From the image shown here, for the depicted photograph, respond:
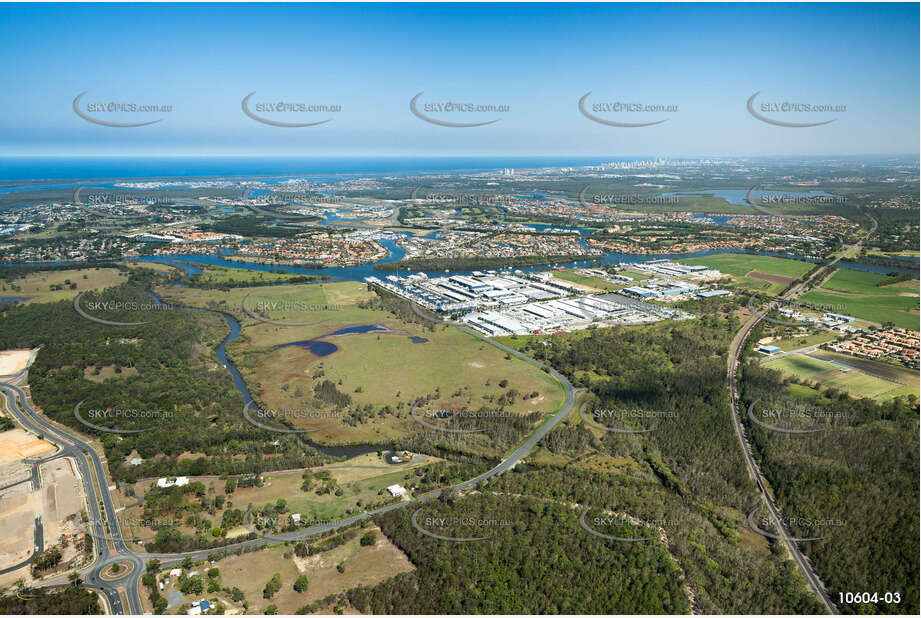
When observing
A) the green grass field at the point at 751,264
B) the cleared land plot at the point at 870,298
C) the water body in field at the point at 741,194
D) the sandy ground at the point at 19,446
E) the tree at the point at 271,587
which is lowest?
the tree at the point at 271,587

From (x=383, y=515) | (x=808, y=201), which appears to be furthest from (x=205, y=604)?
(x=808, y=201)

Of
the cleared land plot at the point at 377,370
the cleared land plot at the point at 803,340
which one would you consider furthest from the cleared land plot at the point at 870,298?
the cleared land plot at the point at 377,370

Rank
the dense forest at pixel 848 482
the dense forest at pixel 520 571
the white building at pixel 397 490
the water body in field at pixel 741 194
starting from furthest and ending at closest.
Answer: the water body in field at pixel 741 194, the white building at pixel 397 490, the dense forest at pixel 848 482, the dense forest at pixel 520 571

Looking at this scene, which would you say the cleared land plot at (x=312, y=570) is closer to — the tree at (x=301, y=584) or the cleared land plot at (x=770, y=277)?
the tree at (x=301, y=584)

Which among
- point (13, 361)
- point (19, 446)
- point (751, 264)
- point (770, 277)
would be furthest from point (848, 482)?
point (751, 264)

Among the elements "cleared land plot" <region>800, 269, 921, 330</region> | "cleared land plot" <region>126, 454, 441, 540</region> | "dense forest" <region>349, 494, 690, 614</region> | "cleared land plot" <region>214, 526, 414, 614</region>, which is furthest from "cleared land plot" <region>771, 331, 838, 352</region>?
"cleared land plot" <region>214, 526, 414, 614</region>

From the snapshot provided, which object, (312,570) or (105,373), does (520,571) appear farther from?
(105,373)

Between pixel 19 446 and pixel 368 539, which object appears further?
pixel 19 446
